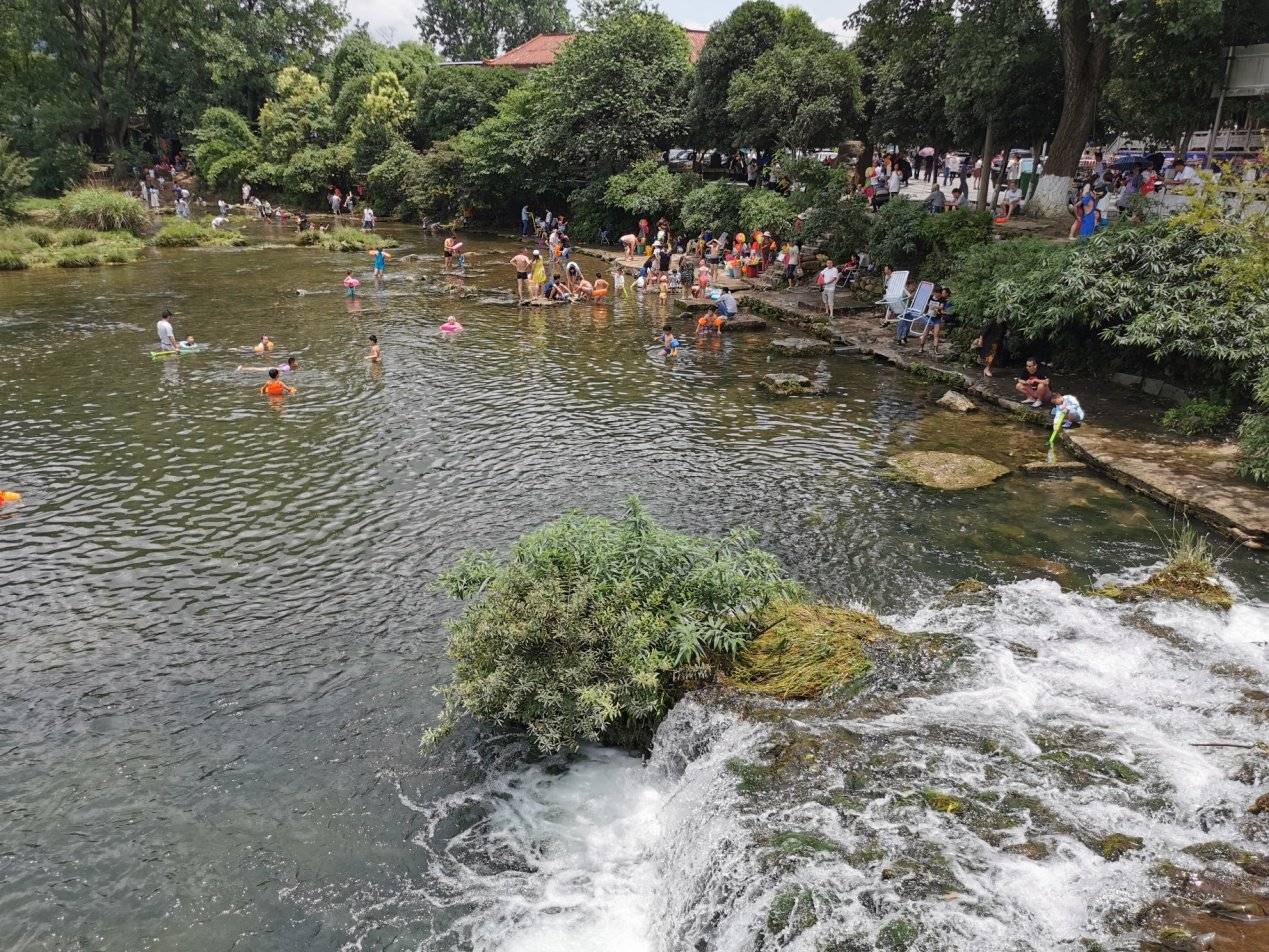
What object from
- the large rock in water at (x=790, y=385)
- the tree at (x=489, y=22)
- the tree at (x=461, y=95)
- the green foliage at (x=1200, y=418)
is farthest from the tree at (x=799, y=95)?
the tree at (x=489, y=22)

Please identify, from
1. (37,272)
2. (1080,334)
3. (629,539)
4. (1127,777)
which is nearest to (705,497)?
(629,539)

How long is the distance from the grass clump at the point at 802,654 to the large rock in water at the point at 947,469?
6093 mm

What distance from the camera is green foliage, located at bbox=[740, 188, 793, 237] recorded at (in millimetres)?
34453

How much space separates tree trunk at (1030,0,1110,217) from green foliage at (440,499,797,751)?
21.2 metres

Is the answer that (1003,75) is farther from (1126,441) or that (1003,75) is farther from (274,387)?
(274,387)

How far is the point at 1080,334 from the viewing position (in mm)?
20547

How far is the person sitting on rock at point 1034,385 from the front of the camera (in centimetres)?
1919

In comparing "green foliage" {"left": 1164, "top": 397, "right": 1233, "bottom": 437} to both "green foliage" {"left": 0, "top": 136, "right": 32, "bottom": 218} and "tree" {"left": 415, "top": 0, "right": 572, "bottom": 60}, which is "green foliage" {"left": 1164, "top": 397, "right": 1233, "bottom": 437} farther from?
"tree" {"left": 415, "top": 0, "right": 572, "bottom": 60}

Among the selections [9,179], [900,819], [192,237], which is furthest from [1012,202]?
[9,179]

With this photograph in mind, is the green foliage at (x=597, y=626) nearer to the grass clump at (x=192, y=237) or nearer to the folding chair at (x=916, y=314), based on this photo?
the folding chair at (x=916, y=314)

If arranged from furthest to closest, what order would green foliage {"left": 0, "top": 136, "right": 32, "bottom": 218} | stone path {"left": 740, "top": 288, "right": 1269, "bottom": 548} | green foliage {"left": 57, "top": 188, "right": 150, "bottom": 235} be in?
green foliage {"left": 57, "top": 188, "right": 150, "bottom": 235}, green foliage {"left": 0, "top": 136, "right": 32, "bottom": 218}, stone path {"left": 740, "top": 288, "right": 1269, "bottom": 548}

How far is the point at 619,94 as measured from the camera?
42.7 m

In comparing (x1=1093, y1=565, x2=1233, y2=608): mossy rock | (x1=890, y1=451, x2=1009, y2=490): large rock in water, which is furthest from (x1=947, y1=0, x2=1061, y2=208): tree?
(x1=1093, y1=565, x2=1233, y2=608): mossy rock

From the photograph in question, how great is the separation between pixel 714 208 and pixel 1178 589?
30327 millimetres
